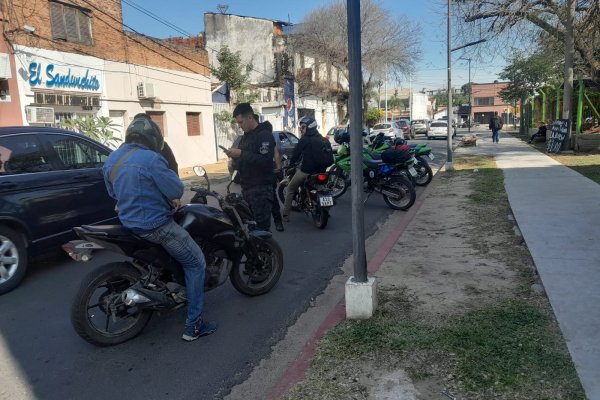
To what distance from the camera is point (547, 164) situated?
14.7 m

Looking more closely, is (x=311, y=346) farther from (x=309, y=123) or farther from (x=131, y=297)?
(x=309, y=123)

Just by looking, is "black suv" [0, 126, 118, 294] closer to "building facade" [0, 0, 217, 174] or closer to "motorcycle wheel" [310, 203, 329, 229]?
"motorcycle wheel" [310, 203, 329, 229]

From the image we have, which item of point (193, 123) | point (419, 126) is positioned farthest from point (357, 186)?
point (419, 126)

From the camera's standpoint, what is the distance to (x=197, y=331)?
3850 millimetres

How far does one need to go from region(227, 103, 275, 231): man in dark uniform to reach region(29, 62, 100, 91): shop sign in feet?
31.4

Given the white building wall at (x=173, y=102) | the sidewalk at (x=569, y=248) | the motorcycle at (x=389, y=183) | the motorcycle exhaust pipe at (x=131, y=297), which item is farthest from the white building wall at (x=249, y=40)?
the motorcycle exhaust pipe at (x=131, y=297)

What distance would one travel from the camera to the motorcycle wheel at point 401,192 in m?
9.01

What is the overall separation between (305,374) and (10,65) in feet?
39.6

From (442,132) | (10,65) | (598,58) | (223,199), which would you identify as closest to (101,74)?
(10,65)

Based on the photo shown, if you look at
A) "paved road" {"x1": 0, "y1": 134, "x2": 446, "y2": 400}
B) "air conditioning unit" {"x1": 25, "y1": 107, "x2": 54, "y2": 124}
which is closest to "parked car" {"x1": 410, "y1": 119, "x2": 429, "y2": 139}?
"air conditioning unit" {"x1": 25, "y1": 107, "x2": 54, "y2": 124}

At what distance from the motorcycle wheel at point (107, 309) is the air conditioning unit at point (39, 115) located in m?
10.1

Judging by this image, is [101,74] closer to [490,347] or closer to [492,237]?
[492,237]

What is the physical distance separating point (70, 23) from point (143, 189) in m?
13.2

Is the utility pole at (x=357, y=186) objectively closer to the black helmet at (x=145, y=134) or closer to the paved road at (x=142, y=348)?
the paved road at (x=142, y=348)
